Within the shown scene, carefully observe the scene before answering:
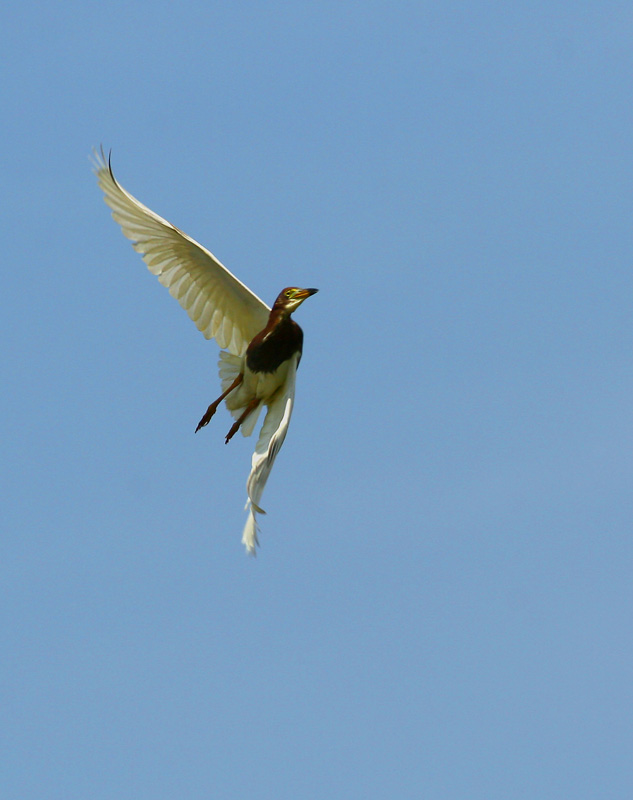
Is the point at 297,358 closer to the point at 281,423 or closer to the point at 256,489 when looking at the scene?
the point at 281,423

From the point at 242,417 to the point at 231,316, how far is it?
59.1 inches

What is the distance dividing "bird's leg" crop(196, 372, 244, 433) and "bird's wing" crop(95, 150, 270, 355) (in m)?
0.73

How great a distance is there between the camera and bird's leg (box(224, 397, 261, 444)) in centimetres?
1936

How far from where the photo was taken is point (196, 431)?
757 inches

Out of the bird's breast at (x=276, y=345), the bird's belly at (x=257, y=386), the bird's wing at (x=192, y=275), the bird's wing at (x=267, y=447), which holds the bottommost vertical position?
the bird's wing at (x=267, y=447)

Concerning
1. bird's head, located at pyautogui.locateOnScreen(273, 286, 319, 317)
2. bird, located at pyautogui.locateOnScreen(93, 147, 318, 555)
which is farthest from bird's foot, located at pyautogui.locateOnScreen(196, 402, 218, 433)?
bird's head, located at pyautogui.locateOnScreen(273, 286, 319, 317)

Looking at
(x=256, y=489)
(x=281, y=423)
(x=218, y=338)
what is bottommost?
(x=256, y=489)

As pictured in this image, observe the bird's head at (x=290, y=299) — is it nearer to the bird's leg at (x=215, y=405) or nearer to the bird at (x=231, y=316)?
the bird at (x=231, y=316)

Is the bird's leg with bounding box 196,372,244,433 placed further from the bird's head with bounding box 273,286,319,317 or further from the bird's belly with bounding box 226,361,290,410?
the bird's head with bounding box 273,286,319,317

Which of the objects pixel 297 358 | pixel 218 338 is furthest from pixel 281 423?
pixel 218 338

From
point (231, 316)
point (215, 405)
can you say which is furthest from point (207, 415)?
point (231, 316)

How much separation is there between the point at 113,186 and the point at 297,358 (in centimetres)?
339

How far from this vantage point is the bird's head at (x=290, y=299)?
61.5 feet

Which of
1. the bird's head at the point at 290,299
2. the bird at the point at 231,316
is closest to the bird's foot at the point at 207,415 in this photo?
the bird at the point at 231,316
